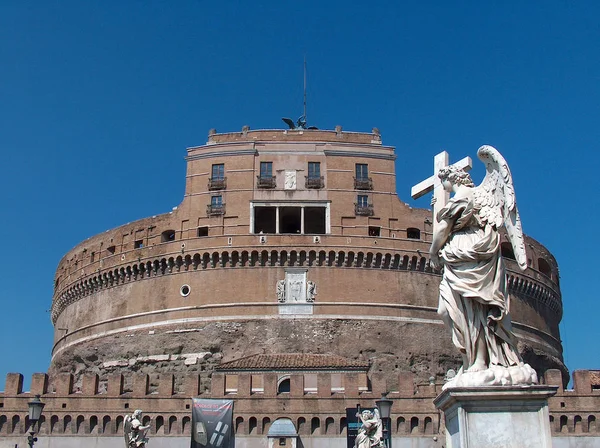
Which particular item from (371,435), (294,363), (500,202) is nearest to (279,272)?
(294,363)

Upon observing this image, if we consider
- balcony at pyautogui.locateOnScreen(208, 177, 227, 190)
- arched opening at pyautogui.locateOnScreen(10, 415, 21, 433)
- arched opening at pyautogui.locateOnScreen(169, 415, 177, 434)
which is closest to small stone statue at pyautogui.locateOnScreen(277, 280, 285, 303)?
balcony at pyautogui.locateOnScreen(208, 177, 227, 190)

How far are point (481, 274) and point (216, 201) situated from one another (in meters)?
37.6

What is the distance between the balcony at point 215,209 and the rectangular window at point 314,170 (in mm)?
4998

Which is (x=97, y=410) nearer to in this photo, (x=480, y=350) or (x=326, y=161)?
(x=326, y=161)

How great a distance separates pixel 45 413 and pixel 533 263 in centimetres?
2855

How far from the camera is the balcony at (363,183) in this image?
43250 millimetres

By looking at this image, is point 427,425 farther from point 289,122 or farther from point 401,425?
point 289,122

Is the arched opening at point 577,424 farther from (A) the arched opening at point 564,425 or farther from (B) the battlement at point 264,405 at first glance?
(A) the arched opening at point 564,425

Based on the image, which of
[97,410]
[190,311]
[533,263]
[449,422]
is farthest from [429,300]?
[449,422]

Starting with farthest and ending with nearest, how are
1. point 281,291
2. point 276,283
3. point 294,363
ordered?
1. point 276,283
2. point 281,291
3. point 294,363

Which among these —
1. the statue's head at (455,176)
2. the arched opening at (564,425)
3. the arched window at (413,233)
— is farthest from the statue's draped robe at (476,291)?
the arched window at (413,233)

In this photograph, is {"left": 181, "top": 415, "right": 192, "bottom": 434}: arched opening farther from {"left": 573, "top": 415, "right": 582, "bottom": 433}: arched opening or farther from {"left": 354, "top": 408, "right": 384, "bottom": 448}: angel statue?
{"left": 354, "top": 408, "right": 384, "bottom": 448}: angel statue

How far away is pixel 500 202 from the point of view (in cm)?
654

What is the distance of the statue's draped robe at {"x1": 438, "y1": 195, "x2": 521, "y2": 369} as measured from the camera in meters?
6.18
